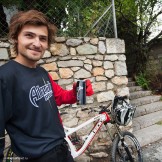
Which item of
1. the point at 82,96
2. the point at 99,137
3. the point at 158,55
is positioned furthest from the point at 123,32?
the point at 82,96

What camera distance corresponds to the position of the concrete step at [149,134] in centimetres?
436

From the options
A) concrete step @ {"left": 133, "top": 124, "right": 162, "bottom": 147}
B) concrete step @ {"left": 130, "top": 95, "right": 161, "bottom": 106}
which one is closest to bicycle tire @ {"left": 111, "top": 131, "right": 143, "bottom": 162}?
concrete step @ {"left": 133, "top": 124, "right": 162, "bottom": 147}

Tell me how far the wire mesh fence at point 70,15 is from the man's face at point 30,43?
215 cm

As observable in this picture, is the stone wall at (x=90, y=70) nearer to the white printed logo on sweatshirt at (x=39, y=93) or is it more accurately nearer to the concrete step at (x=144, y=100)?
the white printed logo on sweatshirt at (x=39, y=93)

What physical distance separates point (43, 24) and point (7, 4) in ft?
7.22

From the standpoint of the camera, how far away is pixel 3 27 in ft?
11.7

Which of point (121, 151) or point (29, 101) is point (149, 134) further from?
point (29, 101)

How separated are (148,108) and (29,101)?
191 inches

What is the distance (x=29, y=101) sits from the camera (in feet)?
4.63

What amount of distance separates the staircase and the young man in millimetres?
3150

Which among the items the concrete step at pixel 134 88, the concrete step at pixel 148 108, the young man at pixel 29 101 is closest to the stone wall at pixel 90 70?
the concrete step at pixel 148 108

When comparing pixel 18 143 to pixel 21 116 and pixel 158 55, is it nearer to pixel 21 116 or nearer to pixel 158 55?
pixel 21 116

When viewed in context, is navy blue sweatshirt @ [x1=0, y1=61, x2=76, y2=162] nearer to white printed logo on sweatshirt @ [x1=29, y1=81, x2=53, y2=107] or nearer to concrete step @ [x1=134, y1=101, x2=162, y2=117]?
white printed logo on sweatshirt @ [x1=29, y1=81, x2=53, y2=107]

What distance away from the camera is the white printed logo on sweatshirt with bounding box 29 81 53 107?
1.44 metres
